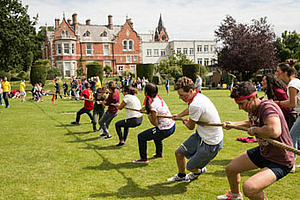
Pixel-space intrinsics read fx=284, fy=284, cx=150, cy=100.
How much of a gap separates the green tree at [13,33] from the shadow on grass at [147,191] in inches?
1568

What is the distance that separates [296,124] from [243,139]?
3.12 meters

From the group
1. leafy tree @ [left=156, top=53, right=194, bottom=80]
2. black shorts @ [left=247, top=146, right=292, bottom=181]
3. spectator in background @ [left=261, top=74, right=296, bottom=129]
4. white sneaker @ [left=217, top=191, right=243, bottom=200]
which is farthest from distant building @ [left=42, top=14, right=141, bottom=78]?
black shorts @ [left=247, top=146, right=292, bottom=181]

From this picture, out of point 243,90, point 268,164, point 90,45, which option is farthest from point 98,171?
point 90,45

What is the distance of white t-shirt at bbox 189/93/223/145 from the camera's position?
16.1 ft

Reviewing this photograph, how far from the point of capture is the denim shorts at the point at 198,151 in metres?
5.01

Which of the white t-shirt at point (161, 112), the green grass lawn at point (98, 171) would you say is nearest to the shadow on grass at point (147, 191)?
the green grass lawn at point (98, 171)

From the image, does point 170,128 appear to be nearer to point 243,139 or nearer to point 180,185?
point 180,185

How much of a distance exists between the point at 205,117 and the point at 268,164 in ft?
4.46

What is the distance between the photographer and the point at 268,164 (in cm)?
391

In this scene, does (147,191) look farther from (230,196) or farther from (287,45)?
(287,45)

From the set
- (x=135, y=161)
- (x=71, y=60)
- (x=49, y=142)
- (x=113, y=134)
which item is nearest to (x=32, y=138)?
(x=49, y=142)

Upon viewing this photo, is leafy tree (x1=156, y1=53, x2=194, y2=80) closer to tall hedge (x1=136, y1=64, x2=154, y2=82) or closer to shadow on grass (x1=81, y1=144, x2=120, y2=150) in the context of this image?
tall hedge (x1=136, y1=64, x2=154, y2=82)

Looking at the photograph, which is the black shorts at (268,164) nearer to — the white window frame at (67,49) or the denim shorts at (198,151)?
the denim shorts at (198,151)

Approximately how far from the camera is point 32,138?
10367 millimetres
